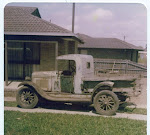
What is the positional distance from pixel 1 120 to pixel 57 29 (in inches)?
167

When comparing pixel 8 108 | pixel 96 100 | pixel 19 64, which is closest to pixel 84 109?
pixel 96 100

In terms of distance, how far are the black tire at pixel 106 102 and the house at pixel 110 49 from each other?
7846 millimetres

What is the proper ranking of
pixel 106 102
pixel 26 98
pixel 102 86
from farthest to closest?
pixel 26 98 < pixel 102 86 < pixel 106 102

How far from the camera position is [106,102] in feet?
19.0

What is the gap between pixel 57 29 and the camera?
7.66 meters

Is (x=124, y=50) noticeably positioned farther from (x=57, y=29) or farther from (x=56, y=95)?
(x=56, y=95)

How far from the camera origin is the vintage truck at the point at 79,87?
5.82m

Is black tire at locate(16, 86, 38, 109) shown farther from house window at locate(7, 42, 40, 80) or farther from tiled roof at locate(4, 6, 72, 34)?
house window at locate(7, 42, 40, 80)

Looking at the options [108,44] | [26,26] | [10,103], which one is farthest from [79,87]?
[108,44]

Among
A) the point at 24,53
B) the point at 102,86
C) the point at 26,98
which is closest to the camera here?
the point at 102,86

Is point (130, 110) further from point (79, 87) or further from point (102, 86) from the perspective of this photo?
point (79, 87)

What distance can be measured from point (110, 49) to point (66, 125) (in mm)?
11179

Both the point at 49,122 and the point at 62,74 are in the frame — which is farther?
the point at 62,74

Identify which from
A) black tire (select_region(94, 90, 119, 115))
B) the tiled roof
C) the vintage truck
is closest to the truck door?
the vintage truck
